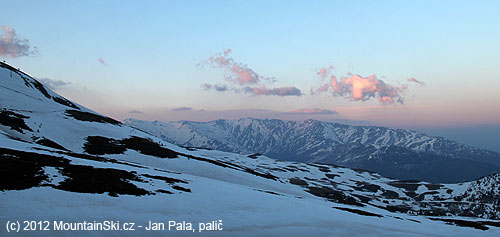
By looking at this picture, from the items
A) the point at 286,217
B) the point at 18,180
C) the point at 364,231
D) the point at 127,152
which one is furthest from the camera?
the point at 127,152

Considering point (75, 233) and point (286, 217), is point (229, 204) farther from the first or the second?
point (75, 233)

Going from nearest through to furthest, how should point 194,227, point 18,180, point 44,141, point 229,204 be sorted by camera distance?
1. point 194,227
2. point 18,180
3. point 229,204
4. point 44,141

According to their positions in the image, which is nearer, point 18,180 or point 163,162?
point 18,180

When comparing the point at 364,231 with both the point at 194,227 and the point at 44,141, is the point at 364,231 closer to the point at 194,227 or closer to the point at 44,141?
the point at 194,227

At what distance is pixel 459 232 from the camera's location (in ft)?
135

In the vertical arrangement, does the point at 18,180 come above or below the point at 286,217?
above

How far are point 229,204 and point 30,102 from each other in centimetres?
8772

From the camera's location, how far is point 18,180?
87.4 ft

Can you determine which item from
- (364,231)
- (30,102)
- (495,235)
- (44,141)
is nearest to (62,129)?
(44,141)

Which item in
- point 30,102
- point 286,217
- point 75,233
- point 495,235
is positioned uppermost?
point 30,102

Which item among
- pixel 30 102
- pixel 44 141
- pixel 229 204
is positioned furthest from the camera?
pixel 30 102

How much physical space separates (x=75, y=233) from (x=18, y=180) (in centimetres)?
1219

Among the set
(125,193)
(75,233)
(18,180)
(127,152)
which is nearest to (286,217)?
(125,193)

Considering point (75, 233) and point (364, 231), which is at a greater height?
point (75, 233)
